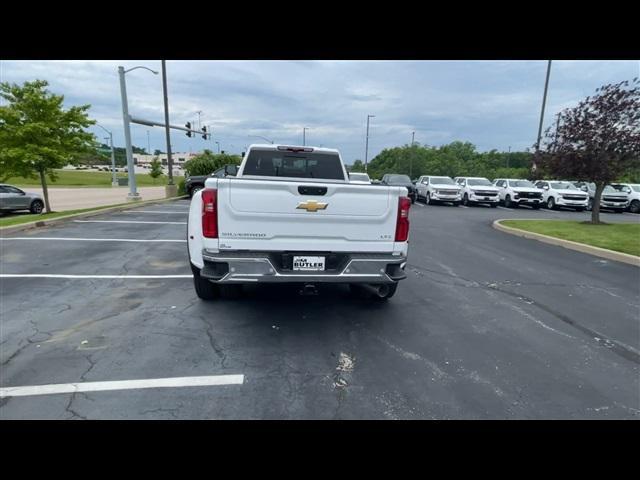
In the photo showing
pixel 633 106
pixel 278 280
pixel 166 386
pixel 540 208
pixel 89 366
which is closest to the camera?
pixel 166 386

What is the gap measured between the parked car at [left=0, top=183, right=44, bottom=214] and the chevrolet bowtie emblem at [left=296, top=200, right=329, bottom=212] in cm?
1622

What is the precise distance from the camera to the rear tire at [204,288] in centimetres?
470

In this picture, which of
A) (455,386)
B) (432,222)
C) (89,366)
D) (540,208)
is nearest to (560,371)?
(455,386)

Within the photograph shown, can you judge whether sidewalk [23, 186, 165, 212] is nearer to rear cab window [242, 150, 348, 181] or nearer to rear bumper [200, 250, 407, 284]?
rear cab window [242, 150, 348, 181]

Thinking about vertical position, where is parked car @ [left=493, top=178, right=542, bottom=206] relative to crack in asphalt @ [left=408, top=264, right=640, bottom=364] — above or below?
above

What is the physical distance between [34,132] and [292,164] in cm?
1067

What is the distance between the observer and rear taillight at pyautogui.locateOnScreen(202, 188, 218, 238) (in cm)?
348

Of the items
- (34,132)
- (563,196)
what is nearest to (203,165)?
(34,132)

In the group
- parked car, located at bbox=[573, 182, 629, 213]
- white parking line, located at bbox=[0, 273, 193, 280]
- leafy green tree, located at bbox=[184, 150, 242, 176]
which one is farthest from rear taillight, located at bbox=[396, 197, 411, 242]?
leafy green tree, located at bbox=[184, 150, 242, 176]

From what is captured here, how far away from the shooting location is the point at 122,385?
2.95m

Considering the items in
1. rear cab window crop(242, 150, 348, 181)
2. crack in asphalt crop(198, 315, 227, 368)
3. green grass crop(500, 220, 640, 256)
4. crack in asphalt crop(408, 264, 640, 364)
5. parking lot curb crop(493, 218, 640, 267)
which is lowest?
crack in asphalt crop(408, 264, 640, 364)
